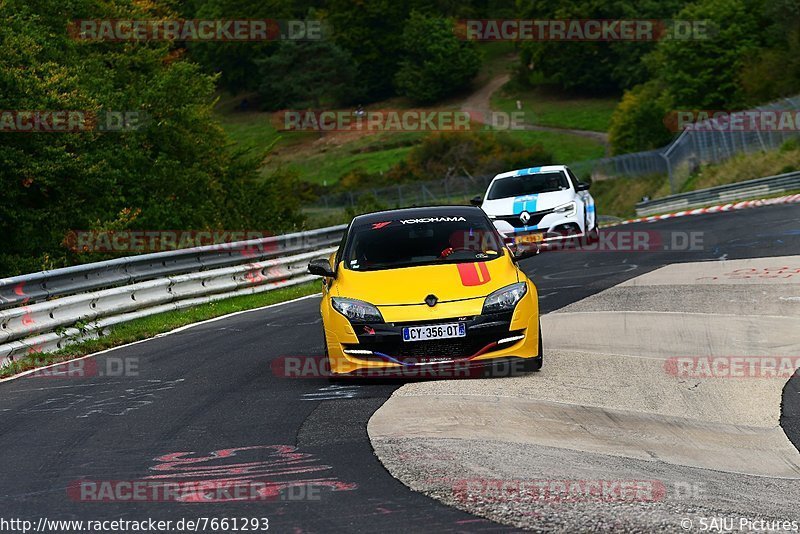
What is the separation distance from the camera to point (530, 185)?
24797mm

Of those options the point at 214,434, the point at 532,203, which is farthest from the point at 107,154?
the point at 214,434

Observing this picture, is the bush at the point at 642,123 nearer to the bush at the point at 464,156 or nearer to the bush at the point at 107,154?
the bush at the point at 464,156

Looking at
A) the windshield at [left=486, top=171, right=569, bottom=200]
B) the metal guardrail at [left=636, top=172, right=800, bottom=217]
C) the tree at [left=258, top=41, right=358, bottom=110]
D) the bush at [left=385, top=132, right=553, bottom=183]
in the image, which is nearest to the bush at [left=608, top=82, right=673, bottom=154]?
the bush at [left=385, top=132, right=553, bottom=183]

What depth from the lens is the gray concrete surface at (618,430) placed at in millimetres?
6301

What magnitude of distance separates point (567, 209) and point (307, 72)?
97.3 meters

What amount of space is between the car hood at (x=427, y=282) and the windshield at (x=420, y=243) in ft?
0.61

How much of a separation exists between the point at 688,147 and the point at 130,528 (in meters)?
47.2

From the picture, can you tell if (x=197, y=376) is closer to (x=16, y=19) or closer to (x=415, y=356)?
A: (x=415, y=356)

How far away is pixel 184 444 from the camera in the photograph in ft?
27.6

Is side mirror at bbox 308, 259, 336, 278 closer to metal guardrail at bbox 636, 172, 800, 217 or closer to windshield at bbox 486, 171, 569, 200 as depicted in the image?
windshield at bbox 486, 171, 569, 200

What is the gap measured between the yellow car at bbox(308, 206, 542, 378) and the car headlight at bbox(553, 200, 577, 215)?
41.9 ft

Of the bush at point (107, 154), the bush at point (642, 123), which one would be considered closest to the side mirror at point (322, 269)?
the bush at point (107, 154)

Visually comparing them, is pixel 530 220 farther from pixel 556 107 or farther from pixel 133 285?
pixel 556 107

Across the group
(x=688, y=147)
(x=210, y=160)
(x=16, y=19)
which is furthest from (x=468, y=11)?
(x=16, y=19)
